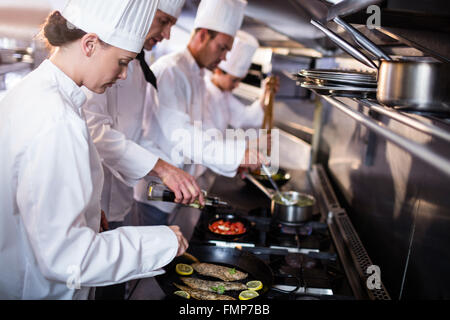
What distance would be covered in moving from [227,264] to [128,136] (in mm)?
849

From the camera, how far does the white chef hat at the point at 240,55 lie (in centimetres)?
341

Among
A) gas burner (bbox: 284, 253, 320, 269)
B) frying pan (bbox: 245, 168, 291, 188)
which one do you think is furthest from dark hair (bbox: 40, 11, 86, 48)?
frying pan (bbox: 245, 168, 291, 188)

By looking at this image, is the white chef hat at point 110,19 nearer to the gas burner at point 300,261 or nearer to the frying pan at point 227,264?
the frying pan at point 227,264

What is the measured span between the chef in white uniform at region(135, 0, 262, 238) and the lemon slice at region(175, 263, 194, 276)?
0.73 m

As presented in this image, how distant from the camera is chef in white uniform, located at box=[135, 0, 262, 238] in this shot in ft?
6.99

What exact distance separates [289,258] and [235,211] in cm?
56

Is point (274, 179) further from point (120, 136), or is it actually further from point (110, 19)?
point (110, 19)

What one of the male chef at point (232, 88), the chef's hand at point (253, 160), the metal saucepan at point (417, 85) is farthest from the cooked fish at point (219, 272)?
the male chef at point (232, 88)

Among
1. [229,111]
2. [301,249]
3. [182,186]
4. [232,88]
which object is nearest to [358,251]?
[301,249]

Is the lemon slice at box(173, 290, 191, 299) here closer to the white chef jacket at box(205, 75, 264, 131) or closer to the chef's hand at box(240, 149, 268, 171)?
the chef's hand at box(240, 149, 268, 171)

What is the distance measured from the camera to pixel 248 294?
126 centimetres

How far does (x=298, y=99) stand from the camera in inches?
139
